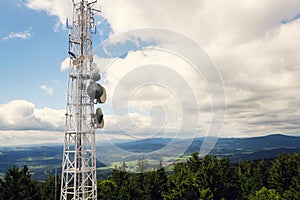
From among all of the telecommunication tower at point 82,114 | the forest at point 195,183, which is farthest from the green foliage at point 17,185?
the telecommunication tower at point 82,114

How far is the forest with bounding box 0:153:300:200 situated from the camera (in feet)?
84.5

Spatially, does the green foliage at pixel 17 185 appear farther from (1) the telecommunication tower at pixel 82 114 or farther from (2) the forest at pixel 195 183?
(1) the telecommunication tower at pixel 82 114

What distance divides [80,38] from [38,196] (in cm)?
1741

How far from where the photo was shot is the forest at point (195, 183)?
25.8 m

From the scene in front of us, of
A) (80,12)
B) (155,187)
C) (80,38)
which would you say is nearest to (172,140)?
(80,38)

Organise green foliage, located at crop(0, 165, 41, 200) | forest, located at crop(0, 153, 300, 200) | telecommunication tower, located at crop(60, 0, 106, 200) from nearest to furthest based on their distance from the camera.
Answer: telecommunication tower, located at crop(60, 0, 106, 200) < green foliage, located at crop(0, 165, 41, 200) < forest, located at crop(0, 153, 300, 200)

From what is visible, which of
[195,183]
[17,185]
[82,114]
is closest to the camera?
[82,114]

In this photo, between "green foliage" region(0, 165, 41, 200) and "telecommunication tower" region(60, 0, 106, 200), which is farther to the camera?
"green foliage" region(0, 165, 41, 200)

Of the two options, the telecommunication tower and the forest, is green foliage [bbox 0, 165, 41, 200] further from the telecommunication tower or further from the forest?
the telecommunication tower

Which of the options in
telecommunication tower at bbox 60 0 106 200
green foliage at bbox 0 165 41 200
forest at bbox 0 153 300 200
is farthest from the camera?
forest at bbox 0 153 300 200

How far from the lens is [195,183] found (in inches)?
1049

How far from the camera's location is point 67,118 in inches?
691

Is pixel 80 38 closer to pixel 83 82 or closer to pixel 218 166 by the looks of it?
pixel 83 82

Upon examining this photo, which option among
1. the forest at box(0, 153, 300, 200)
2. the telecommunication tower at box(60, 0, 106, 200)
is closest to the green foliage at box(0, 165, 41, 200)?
the forest at box(0, 153, 300, 200)
